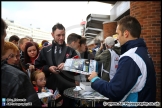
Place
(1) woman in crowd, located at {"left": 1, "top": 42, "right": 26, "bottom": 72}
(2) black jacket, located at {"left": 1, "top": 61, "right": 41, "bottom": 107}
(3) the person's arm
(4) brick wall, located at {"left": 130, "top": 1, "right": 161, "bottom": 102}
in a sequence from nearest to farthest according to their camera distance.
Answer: (2) black jacket, located at {"left": 1, "top": 61, "right": 41, "bottom": 107} < (3) the person's arm < (1) woman in crowd, located at {"left": 1, "top": 42, "right": 26, "bottom": 72} < (4) brick wall, located at {"left": 130, "top": 1, "right": 161, "bottom": 102}

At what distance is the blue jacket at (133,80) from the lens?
1.65 metres

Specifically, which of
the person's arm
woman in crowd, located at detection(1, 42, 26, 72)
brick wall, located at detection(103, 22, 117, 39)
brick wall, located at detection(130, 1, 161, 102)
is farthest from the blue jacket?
brick wall, located at detection(103, 22, 117, 39)

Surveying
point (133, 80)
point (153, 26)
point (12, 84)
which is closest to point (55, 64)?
point (12, 84)

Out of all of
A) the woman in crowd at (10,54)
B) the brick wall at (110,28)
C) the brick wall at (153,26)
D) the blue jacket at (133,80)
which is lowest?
the blue jacket at (133,80)

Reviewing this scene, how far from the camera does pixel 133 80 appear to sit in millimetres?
1650

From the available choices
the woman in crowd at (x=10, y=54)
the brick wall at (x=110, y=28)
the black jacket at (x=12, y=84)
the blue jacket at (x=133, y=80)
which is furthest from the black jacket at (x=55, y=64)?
the brick wall at (x=110, y=28)

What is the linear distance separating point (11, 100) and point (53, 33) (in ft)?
6.05

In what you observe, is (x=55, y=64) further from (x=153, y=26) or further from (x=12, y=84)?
(x=153, y=26)

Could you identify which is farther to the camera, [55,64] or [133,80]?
[55,64]

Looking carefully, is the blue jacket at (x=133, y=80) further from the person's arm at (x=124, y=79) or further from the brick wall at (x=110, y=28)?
the brick wall at (x=110, y=28)

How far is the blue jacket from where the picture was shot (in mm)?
1654

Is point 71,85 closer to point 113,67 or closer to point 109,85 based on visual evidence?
point 113,67

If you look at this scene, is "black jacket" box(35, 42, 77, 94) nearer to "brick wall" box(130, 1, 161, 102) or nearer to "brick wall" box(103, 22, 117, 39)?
"brick wall" box(130, 1, 161, 102)

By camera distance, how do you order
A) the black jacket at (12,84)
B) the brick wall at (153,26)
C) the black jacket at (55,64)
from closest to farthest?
the black jacket at (12,84), the black jacket at (55,64), the brick wall at (153,26)
